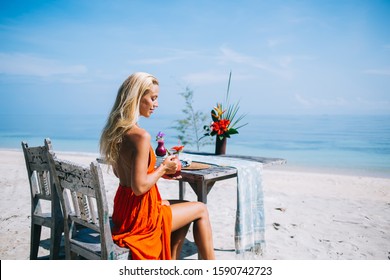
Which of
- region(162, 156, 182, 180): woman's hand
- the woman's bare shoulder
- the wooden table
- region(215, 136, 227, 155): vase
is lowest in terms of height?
the wooden table

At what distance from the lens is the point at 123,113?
2.23 meters

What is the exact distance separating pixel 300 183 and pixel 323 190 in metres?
0.80

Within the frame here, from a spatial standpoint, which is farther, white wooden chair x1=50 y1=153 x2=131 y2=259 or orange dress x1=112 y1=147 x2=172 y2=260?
orange dress x1=112 y1=147 x2=172 y2=260

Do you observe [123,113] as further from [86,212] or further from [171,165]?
[86,212]

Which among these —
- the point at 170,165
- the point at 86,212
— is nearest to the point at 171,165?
the point at 170,165

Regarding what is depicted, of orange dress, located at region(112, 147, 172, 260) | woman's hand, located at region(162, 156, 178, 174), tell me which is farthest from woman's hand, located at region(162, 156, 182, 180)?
orange dress, located at region(112, 147, 172, 260)

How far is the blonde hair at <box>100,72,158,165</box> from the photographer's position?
2203 mm

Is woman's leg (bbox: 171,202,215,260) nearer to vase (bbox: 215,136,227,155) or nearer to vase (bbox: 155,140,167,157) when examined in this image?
vase (bbox: 155,140,167,157)

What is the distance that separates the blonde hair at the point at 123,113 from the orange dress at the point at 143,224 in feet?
0.70

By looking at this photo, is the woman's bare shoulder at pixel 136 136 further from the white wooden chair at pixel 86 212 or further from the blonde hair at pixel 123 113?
the white wooden chair at pixel 86 212

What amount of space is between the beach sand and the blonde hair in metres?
1.61

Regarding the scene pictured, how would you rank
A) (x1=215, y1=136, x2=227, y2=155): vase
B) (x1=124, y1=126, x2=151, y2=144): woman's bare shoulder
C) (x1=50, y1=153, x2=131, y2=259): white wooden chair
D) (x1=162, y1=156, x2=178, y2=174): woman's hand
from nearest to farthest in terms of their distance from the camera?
1. (x1=50, y1=153, x2=131, y2=259): white wooden chair
2. (x1=124, y1=126, x2=151, y2=144): woman's bare shoulder
3. (x1=162, y1=156, x2=178, y2=174): woman's hand
4. (x1=215, y1=136, x2=227, y2=155): vase

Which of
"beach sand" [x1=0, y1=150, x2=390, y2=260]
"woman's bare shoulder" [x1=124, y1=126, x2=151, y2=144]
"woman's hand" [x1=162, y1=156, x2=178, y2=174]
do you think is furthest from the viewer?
"beach sand" [x1=0, y1=150, x2=390, y2=260]

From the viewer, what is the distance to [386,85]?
5084cm
